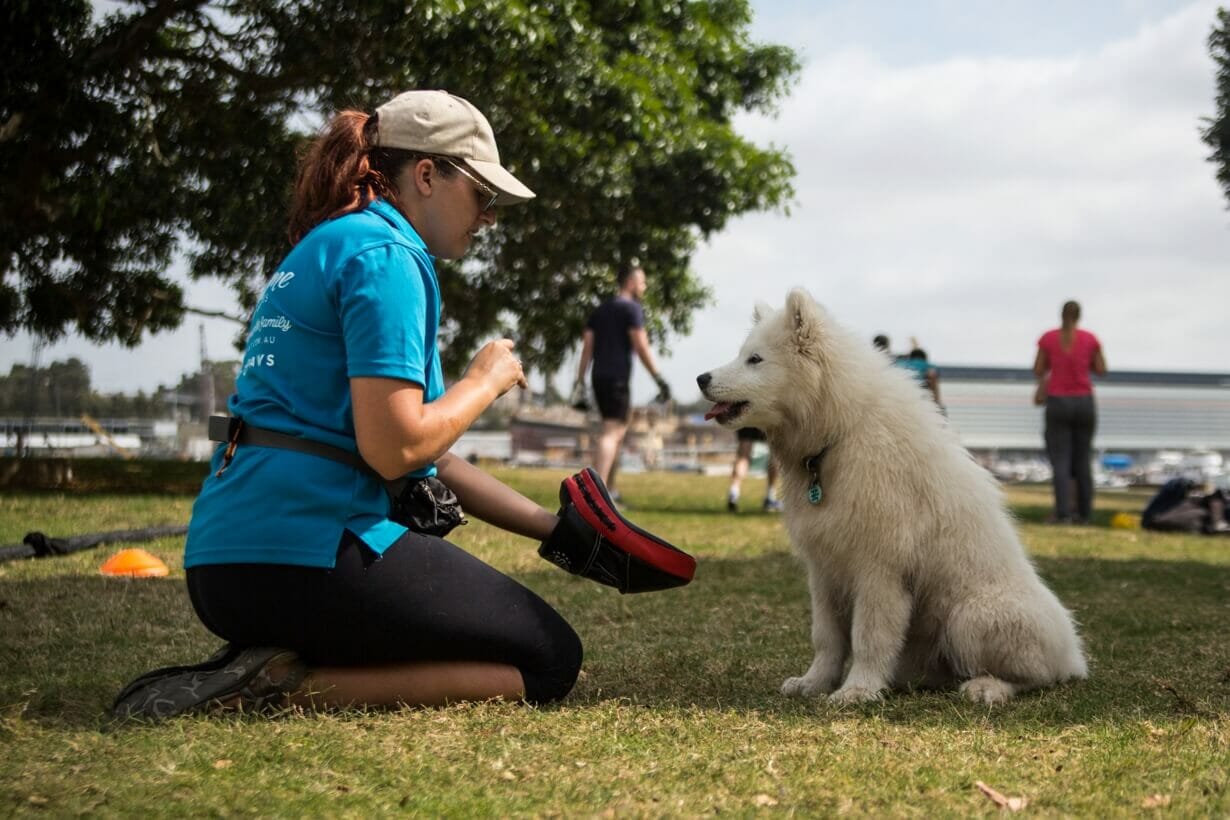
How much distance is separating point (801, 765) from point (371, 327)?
5.28 feet

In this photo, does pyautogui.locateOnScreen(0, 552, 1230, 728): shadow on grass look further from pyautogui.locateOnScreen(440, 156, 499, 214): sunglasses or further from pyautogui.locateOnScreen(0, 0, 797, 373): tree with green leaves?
pyautogui.locateOnScreen(0, 0, 797, 373): tree with green leaves

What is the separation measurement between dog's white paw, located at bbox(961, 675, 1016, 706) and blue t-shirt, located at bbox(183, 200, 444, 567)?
79.8 inches

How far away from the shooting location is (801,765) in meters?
2.89

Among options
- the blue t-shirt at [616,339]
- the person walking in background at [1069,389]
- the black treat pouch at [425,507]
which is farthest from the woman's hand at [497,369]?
the person walking in background at [1069,389]

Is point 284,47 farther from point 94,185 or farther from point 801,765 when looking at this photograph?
point 801,765

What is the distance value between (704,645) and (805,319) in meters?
1.58

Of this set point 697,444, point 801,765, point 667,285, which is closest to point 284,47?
point 667,285

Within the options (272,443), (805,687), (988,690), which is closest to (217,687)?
(272,443)

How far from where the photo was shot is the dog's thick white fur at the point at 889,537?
3.99 meters

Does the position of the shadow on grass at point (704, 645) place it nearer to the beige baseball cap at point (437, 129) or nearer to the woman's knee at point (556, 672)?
the woman's knee at point (556, 672)

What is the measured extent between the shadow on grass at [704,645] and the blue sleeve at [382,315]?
129cm

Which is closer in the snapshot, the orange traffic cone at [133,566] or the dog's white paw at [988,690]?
the dog's white paw at [988,690]

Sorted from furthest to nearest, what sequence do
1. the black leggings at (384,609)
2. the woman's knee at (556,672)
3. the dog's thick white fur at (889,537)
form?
the dog's thick white fur at (889,537)
the woman's knee at (556,672)
the black leggings at (384,609)

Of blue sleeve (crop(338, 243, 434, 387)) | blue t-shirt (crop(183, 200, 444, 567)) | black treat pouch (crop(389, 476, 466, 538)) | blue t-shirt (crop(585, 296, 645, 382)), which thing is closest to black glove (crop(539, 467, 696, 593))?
black treat pouch (crop(389, 476, 466, 538))
